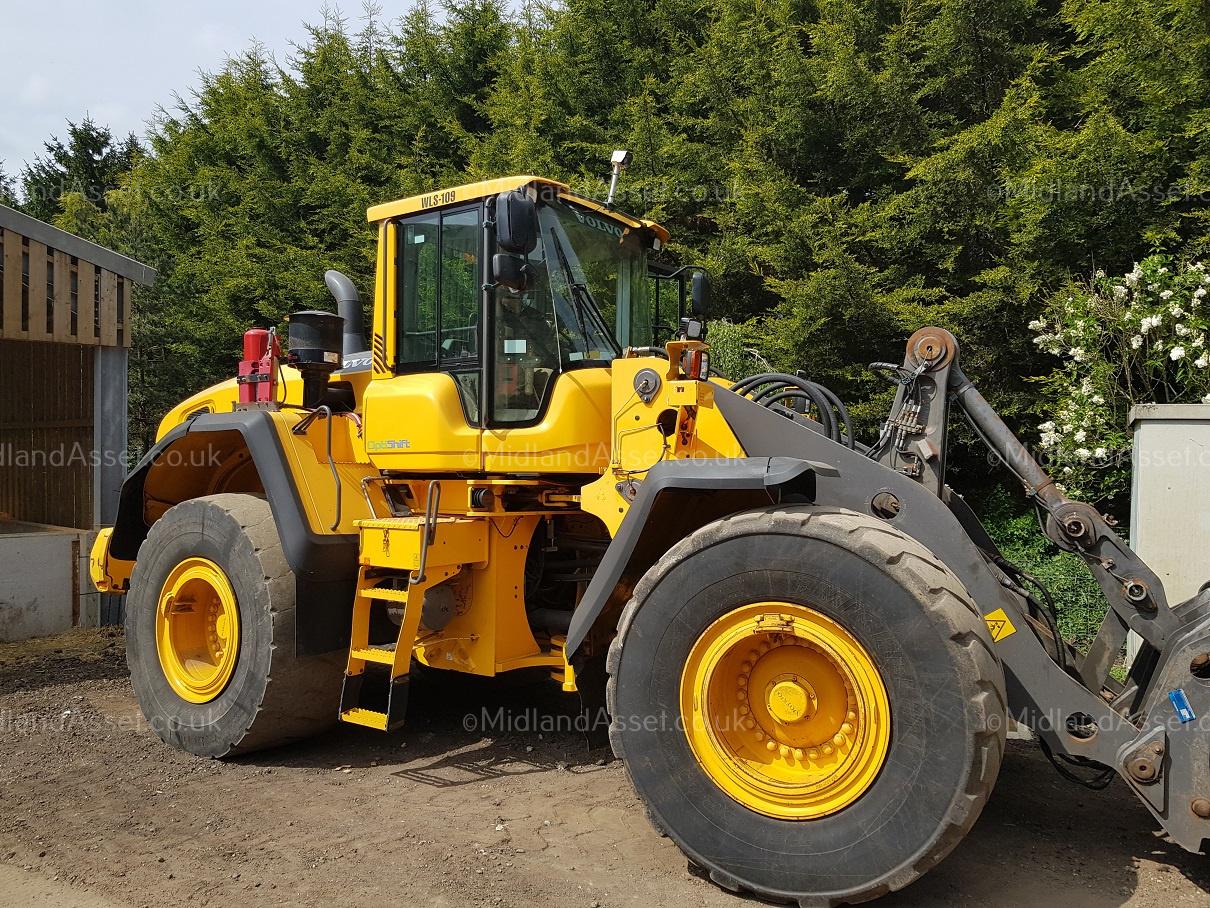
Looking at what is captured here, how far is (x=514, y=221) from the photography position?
4.27 meters

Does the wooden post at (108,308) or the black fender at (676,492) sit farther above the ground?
the wooden post at (108,308)

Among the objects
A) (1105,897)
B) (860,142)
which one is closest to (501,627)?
(1105,897)

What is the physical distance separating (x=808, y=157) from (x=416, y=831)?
9.51 metres

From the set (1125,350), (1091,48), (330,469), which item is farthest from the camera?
(1091,48)

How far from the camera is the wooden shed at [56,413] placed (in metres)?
8.23

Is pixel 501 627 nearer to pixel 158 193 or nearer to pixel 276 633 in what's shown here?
pixel 276 633

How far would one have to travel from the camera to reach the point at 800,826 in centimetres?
335

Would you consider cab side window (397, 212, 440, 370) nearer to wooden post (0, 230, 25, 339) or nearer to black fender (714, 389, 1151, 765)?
black fender (714, 389, 1151, 765)

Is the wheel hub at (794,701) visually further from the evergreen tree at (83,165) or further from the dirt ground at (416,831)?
the evergreen tree at (83,165)

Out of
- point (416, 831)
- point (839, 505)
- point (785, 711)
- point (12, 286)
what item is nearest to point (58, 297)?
point (12, 286)

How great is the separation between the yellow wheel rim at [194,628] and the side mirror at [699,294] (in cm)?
314

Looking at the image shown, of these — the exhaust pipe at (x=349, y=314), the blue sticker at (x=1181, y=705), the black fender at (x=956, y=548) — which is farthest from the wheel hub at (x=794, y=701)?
the exhaust pipe at (x=349, y=314)

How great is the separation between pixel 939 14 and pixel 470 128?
27.9ft

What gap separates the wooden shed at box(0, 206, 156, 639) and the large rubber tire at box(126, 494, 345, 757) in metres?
3.71
